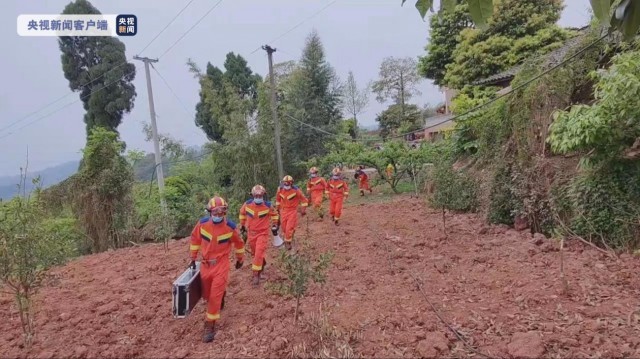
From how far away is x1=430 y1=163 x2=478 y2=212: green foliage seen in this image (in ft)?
31.2

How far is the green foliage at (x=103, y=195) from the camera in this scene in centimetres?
1336

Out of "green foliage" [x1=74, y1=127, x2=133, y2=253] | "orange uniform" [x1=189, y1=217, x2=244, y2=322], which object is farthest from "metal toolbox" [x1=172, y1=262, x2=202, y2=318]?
"green foliage" [x1=74, y1=127, x2=133, y2=253]

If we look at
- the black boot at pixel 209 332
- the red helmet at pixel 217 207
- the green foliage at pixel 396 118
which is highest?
the green foliage at pixel 396 118

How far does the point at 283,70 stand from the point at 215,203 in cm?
2810

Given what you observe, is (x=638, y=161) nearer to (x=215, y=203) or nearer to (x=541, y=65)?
(x=541, y=65)

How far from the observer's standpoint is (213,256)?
534 centimetres

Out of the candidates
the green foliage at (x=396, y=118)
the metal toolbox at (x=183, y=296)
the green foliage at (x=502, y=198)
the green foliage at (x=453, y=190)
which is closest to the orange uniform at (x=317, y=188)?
the green foliage at (x=453, y=190)

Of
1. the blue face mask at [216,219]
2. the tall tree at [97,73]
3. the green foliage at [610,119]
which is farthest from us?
the tall tree at [97,73]

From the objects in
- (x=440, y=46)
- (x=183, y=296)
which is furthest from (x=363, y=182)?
(x=183, y=296)

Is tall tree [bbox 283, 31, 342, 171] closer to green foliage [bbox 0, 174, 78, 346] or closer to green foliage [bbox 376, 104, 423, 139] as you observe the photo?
green foliage [bbox 376, 104, 423, 139]

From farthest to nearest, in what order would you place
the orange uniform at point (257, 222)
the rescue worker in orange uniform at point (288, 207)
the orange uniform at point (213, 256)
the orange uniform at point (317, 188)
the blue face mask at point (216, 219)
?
the orange uniform at point (317, 188)
the rescue worker in orange uniform at point (288, 207)
the orange uniform at point (257, 222)
the blue face mask at point (216, 219)
the orange uniform at point (213, 256)

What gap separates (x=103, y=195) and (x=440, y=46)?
1668 cm

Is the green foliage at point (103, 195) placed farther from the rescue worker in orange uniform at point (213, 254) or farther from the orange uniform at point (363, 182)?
the orange uniform at point (363, 182)

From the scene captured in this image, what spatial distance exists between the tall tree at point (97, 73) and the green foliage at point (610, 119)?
23.8m
